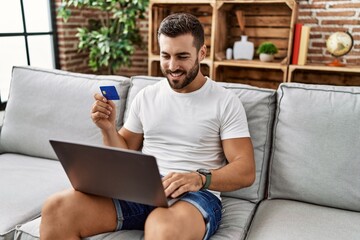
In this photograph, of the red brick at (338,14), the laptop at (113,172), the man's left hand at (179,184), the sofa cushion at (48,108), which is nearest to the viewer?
the laptop at (113,172)

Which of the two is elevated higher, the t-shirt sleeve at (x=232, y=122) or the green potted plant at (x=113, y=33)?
the green potted plant at (x=113, y=33)

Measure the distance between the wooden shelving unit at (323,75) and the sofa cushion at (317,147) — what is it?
1.23m

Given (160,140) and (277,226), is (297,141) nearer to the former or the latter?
(277,226)

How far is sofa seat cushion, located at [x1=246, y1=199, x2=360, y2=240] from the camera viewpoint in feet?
4.08

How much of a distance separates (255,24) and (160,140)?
6.27 feet

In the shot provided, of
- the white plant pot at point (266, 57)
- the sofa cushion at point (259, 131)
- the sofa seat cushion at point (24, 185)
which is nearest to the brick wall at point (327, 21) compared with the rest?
the white plant pot at point (266, 57)

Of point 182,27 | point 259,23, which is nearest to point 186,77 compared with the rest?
point 182,27

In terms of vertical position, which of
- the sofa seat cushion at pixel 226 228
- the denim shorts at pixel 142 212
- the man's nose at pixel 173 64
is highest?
the man's nose at pixel 173 64

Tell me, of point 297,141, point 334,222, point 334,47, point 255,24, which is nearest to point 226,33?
point 255,24

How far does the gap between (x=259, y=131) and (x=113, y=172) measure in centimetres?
74

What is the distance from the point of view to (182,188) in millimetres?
1125

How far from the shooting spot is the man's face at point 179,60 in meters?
1.35

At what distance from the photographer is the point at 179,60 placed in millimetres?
1364

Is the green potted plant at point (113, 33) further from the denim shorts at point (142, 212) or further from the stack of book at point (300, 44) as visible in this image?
the denim shorts at point (142, 212)
